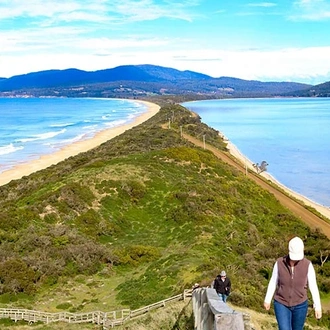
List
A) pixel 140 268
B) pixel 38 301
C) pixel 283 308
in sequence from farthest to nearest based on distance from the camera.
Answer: pixel 140 268 < pixel 38 301 < pixel 283 308

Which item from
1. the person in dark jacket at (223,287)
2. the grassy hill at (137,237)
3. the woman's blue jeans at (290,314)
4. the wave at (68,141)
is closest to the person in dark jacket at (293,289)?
the woman's blue jeans at (290,314)

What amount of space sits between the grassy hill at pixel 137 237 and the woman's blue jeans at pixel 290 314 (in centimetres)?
853

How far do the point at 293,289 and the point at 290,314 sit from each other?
31cm

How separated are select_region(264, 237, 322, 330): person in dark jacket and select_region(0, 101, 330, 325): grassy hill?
28.1 feet

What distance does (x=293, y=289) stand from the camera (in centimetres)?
523

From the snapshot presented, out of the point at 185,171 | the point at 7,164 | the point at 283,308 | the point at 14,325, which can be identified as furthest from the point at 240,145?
the point at 283,308

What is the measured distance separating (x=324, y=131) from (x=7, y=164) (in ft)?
257

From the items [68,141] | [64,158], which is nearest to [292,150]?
[68,141]

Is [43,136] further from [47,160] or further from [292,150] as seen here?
[292,150]

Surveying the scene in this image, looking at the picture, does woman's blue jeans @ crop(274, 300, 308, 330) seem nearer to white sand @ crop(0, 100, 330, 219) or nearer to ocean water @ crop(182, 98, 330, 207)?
white sand @ crop(0, 100, 330, 219)

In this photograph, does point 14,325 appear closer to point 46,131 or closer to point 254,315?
point 254,315

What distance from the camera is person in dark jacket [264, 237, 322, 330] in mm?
5188

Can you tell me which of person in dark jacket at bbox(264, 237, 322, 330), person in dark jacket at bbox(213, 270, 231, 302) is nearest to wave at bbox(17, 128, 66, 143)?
person in dark jacket at bbox(213, 270, 231, 302)

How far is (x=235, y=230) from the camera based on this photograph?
26.9 meters
